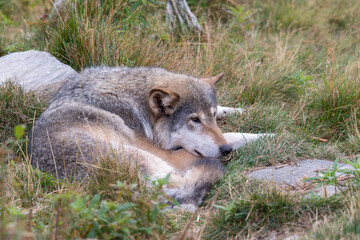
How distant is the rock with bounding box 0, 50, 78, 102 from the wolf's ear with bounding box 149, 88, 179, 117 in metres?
1.56

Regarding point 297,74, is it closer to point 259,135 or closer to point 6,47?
point 259,135

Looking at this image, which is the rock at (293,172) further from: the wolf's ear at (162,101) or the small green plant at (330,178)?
the wolf's ear at (162,101)

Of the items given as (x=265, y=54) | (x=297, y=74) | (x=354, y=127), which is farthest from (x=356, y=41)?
(x=354, y=127)

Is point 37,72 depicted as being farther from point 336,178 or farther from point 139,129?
point 336,178

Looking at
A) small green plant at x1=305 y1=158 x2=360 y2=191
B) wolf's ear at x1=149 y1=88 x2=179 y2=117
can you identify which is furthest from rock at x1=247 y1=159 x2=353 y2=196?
wolf's ear at x1=149 y1=88 x2=179 y2=117

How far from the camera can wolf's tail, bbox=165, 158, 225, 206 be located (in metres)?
3.80

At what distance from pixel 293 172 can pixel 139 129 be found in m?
1.85

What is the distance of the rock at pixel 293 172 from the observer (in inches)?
166

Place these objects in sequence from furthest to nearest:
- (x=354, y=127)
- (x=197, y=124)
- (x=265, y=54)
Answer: (x=265, y=54), (x=354, y=127), (x=197, y=124)

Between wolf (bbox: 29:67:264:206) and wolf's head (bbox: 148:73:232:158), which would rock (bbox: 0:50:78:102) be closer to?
wolf (bbox: 29:67:264:206)

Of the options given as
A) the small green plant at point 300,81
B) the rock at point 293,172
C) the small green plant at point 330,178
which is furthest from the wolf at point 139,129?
the small green plant at point 300,81

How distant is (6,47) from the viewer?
274 inches

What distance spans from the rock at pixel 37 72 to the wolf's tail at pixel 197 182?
249cm

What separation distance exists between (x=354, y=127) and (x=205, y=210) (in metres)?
3.09
